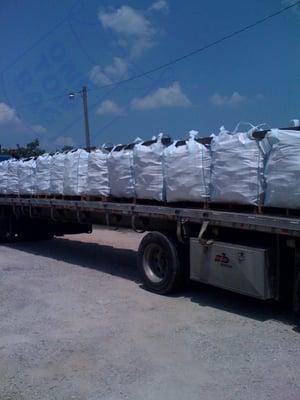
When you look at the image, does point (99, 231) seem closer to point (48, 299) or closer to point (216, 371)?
point (48, 299)

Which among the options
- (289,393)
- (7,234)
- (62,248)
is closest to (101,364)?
(289,393)

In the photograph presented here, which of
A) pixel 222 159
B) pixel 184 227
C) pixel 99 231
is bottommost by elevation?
pixel 99 231

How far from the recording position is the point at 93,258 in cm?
1236

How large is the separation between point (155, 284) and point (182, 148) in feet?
7.26

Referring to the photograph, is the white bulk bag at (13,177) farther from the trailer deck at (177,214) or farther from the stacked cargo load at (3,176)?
the trailer deck at (177,214)

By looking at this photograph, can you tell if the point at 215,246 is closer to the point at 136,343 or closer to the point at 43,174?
the point at 136,343

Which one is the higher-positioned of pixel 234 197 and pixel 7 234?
pixel 234 197

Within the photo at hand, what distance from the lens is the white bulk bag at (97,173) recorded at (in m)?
10.2

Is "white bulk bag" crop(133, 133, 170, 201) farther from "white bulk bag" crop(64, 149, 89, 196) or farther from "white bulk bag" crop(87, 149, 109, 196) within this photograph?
"white bulk bag" crop(64, 149, 89, 196)

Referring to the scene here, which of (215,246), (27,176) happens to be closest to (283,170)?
(215,246)

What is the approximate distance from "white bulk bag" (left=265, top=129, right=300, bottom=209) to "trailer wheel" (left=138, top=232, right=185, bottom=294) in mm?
2094

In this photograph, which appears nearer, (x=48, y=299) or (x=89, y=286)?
(x=48, y=299)

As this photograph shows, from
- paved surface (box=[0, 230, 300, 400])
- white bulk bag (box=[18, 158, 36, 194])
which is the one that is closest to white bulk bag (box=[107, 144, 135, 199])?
paved surface (box=[0, 230, 300, 400])

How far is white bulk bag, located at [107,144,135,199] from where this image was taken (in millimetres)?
9370
